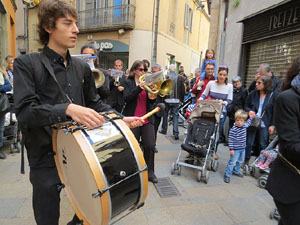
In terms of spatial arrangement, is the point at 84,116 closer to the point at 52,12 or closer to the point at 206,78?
the point at 52,12

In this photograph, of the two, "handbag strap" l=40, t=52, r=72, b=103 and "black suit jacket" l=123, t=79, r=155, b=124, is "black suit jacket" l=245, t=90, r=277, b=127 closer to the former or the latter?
"black suit jacket" l=123, t=79, r=155, b=124

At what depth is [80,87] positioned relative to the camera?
68.2 inches

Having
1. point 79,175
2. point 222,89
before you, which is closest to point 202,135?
point 222,89

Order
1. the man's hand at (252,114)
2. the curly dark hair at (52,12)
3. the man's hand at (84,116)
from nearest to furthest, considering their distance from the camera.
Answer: the man's hand at (84,116) < the curly dark hair at (52,12) < the man's hand at (252,114)

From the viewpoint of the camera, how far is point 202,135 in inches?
158

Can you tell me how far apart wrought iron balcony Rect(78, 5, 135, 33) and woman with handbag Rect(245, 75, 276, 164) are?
38.4 feet

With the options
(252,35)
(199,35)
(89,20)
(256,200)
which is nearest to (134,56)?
(89,20)

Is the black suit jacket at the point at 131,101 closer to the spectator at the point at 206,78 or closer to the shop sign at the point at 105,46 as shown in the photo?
the spectator at the point at 206,78

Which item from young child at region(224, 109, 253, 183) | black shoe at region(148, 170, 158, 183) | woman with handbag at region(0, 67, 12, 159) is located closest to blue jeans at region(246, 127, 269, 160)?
young child at region(224, 109, 253, 183)

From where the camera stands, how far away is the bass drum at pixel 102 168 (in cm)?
130

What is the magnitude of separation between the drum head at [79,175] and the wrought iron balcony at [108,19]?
14.1 meters

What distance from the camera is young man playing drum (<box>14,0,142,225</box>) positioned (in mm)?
1323

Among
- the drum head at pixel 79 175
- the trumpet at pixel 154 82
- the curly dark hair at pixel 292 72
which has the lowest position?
the drum head at pixel 79 175

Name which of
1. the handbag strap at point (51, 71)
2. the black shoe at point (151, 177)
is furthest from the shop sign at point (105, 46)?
the handbag strap at point (51, 71)
